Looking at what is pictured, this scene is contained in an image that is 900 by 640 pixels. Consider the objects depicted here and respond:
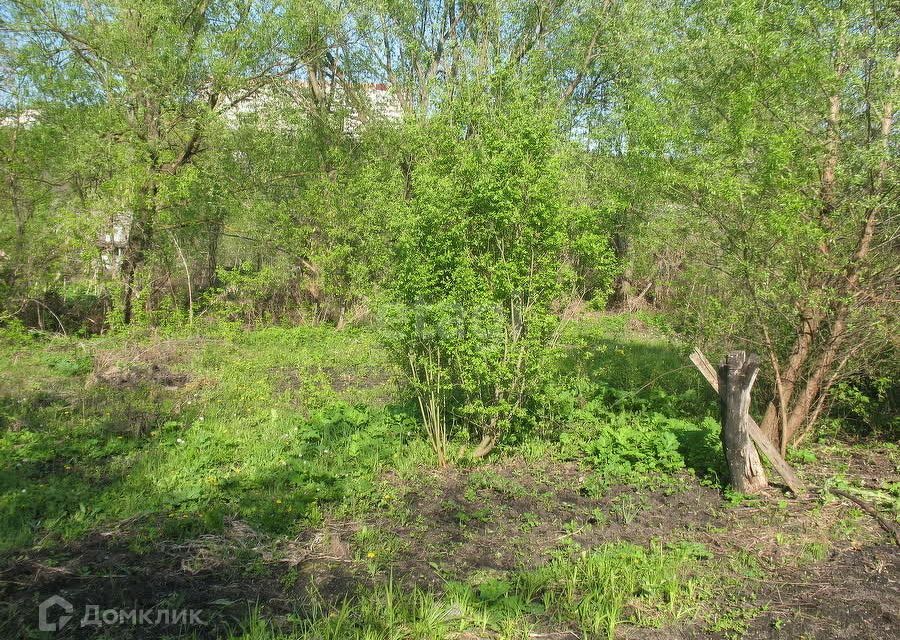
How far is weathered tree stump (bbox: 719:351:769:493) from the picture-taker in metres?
4.66

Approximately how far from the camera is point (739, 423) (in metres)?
4.68

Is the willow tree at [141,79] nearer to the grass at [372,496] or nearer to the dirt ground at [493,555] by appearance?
the grass at [372,496]

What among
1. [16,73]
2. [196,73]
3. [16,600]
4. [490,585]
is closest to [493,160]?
[490,585]

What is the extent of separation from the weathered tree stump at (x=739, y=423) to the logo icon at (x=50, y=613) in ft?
15.5

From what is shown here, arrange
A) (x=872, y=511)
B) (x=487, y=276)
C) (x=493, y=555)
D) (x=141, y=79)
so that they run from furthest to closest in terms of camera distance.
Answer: (x=141, y=79) → (x=487, y=276) → (x=872, y=511) → (x=493, y=555)

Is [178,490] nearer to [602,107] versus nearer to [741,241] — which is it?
[741,241]

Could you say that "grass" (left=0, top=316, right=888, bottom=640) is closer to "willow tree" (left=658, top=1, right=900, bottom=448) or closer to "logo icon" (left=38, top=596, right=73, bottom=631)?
"logo icon" (left=38, top=596, right=73, bottom=631)

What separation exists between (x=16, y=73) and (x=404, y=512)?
11.4 metres

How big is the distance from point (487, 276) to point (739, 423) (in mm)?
2509

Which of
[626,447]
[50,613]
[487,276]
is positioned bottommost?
[50,613]

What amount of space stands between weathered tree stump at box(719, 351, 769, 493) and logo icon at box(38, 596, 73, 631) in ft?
15.5

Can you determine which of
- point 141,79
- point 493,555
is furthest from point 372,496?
point 141,79

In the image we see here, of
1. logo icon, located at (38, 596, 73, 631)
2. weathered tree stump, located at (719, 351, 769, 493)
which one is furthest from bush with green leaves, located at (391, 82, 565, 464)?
logo icon, located at (38, 596, 73, 631)

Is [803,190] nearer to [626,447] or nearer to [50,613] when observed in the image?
[626,447]
